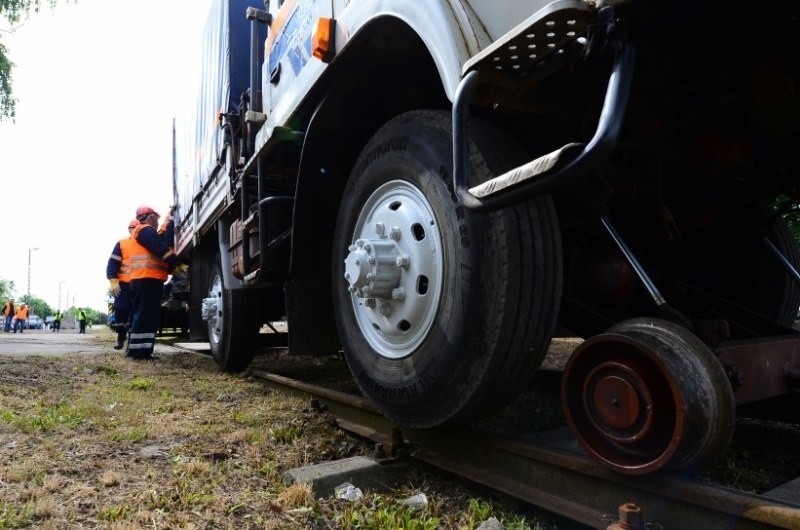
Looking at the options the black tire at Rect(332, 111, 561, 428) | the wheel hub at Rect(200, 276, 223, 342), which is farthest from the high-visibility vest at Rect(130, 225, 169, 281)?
the black tire at Rect(332, 111, 561, 428)

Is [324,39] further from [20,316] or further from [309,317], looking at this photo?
[20,316]

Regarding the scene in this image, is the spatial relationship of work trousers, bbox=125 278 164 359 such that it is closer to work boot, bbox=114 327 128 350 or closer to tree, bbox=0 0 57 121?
work boot, bbox=114 327 128 350

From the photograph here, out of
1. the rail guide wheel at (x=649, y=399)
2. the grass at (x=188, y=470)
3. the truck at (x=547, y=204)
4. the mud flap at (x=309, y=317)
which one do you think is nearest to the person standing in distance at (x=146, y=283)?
the grass at (x=188, y=470)

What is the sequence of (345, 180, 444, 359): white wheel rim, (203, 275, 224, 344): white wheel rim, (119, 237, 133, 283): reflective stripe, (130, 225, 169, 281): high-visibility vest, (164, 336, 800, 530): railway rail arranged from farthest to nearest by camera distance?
1. (119, 237, 133, 283): reflective stripe
2. (130, 225, 169, 281): high-visibility vest
3. (203, 275, 224, 344): white wheel rim
4. (345, 180, 444, 359): white wheel rim
5. (164, 336, 800, 530): railway rail

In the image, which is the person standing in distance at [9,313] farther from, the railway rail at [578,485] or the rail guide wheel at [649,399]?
the rail guide wheel at [649,399]

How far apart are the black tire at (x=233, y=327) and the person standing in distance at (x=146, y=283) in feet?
5.48

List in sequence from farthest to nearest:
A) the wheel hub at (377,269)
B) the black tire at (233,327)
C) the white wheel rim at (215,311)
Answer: the white wheel rim at (215,311) → the black tire at (233,327) → the wheel hub at (377,269)

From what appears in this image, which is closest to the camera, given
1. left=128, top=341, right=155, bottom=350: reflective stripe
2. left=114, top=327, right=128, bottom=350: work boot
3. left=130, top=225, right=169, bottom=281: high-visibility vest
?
left=128, top=341, right=155, bottom=350: reflective stripe

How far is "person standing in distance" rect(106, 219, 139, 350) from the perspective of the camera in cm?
677

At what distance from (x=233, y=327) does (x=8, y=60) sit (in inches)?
424

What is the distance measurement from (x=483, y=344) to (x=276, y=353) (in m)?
5.63

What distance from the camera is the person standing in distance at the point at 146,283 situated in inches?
251

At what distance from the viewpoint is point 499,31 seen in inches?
61.5

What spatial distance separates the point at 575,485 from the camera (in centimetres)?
165
